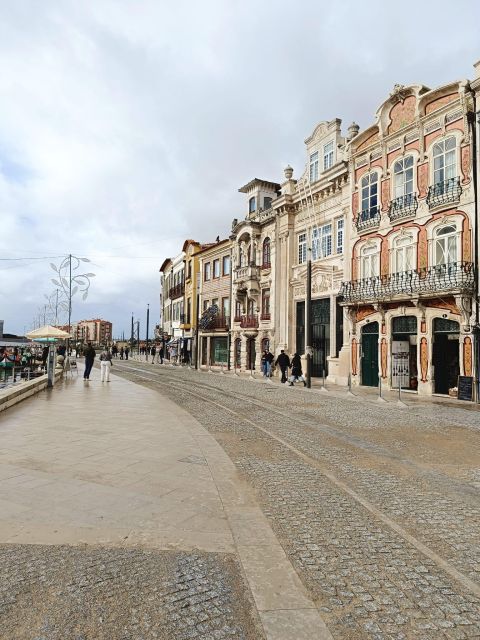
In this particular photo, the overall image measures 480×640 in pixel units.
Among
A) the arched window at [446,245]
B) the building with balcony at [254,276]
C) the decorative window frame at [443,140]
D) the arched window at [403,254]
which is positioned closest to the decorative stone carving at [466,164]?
the decorative window frame at [443,140]

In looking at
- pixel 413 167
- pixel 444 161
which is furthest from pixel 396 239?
pixel 444 161

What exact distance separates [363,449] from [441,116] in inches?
684

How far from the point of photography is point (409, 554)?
13.1 ft

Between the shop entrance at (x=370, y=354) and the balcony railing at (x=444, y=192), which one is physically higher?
the balcony railing at (x=444, y=192)

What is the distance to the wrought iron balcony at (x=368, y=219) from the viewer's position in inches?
909

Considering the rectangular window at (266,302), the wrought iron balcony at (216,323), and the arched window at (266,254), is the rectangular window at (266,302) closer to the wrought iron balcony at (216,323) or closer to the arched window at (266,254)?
the arched window at (266,254)

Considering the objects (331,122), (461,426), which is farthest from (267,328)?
(461,426)

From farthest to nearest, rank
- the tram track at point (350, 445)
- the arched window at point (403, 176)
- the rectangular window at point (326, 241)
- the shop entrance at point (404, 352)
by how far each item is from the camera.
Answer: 1. the rectangular window at point (326, 241)
2. the arched window at point (403, 176)
3. the shop entrance at point (404, 352)
4. the tram track at point (350, 445)

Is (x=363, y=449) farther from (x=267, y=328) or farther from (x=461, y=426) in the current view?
(x=267, y=328)

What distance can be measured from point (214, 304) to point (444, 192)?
2531cm

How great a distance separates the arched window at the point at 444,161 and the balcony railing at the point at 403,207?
1.24m

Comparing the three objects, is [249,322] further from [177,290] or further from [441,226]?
[177,290]

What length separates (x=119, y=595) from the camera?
10.4 ft

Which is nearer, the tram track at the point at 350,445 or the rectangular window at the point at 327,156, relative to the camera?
the tram track at the point at 350,445
